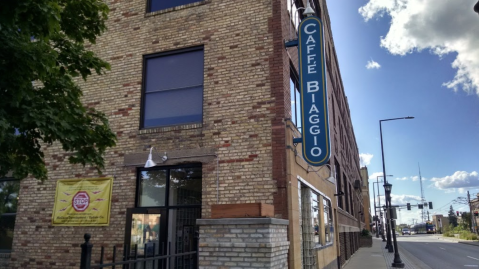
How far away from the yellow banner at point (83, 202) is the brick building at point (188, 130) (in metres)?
0.18

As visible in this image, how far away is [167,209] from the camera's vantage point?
969cm

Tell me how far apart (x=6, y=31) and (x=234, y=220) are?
14.4 feet

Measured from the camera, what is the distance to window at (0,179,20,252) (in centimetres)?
1090

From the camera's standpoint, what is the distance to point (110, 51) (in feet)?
37.1

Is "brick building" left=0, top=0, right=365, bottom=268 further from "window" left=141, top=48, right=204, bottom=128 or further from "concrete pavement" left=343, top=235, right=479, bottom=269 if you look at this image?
"concrete pavement" left=343, top=235, right=479, bottom=269

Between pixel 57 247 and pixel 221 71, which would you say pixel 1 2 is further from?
pixel 57 247

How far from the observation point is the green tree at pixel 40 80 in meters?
5.18

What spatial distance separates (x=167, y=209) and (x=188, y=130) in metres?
2.09

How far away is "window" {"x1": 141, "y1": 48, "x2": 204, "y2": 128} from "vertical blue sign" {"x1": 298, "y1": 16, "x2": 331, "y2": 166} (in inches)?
107

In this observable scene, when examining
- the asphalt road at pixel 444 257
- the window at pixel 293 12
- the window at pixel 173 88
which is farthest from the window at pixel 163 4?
the asphalt road at pixel 444 257

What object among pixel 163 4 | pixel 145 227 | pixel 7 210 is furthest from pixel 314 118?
pixel 7 210

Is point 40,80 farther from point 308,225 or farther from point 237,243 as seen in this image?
point 308,225

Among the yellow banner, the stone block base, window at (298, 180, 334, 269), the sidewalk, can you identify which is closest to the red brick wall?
the yellow banner

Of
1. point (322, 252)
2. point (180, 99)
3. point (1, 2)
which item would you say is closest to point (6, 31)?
point (1, 2)
